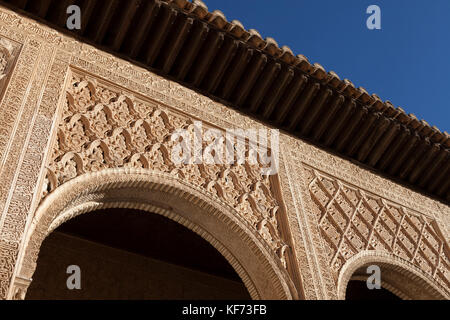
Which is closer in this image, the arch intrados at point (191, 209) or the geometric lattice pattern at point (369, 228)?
the arch intrados at point (191, 209)

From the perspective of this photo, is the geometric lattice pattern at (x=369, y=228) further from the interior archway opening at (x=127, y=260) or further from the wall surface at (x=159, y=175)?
the interior archway opening at (x=127, y=260)

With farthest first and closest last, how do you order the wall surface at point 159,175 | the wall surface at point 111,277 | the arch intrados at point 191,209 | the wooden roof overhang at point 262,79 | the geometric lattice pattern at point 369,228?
the wall surface at point 111,277, the geometric lattice pattern at point 369,228, the wooden roof overhang at point 262,79, the arch intrados at point 191,209, the wall surface at point 159,175

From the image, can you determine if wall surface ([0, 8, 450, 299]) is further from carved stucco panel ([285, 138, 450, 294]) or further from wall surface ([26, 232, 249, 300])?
wall surface ([26, 232, 249, 300])

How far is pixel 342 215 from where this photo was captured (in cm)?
378

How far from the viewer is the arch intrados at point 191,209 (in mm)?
2729

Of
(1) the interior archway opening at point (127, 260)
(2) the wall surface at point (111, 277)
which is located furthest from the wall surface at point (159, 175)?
(2) the wall surface at point (111, 277)

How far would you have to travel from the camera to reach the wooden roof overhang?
347cm

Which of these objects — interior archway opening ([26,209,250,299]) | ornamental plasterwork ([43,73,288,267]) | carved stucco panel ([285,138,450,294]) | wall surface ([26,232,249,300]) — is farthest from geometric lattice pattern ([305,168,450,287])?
wall surface ([26,232,249,300])

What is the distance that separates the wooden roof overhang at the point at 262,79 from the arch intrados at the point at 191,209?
1.08m

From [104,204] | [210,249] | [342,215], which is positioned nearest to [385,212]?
[342,215]

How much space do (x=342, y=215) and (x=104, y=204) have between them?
1.83 m

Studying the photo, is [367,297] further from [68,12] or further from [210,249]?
[68,12]

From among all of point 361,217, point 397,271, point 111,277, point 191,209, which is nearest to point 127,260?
point 111,277

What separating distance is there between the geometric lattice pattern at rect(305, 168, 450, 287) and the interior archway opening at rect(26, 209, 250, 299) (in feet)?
4.92
